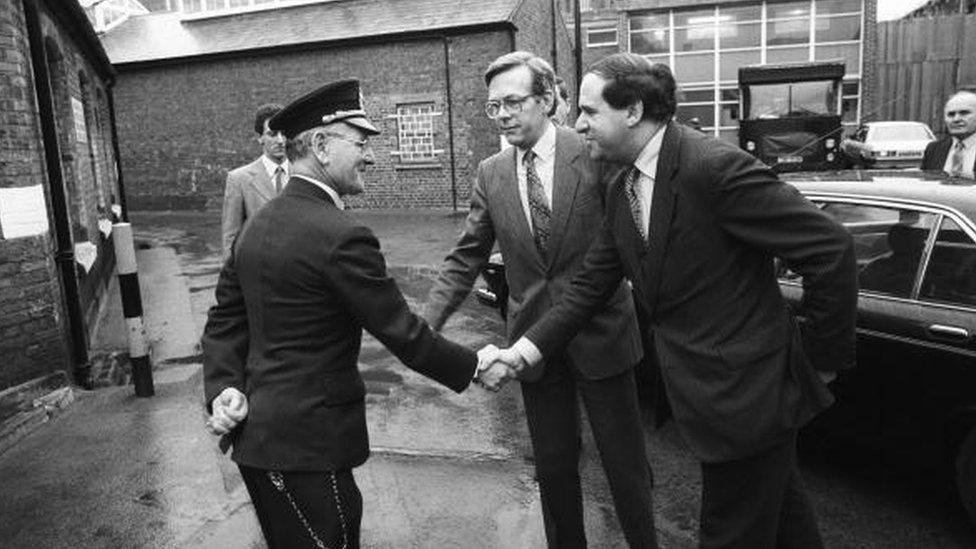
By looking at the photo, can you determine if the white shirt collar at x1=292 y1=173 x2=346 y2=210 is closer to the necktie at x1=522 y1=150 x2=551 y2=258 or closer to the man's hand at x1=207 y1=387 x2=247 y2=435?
the man's hand at x1=207 y1=387 x2=247 y2=435

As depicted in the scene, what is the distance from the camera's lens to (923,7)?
46.7 meters

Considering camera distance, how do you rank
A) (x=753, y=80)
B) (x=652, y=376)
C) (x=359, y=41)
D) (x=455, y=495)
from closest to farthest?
(x=455, y=495)
(x=652, y=376)
(x=753, y=80)
(x=359, y=41)

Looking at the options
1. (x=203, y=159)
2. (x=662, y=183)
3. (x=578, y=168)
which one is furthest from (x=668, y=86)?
(x=203, y=159)

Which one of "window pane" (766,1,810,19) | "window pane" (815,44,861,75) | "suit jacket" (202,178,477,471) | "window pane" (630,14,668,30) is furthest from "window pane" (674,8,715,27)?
"suit jacket" (202,178,477,471)

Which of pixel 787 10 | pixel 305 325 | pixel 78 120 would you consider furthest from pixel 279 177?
pixel 787 10

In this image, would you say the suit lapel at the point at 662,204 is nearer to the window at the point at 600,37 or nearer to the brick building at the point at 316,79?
the brick building at the point at 316,79

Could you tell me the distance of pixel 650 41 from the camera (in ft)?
123

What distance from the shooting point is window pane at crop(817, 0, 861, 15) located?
1345 inches

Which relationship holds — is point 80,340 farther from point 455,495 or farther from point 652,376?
point 652,376

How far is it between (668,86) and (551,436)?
4.83 ft

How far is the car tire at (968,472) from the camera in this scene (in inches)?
140

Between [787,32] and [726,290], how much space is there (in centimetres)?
3664

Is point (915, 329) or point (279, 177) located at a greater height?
point (279, 177)

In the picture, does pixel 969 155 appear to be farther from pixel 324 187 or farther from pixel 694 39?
pixel 694 39
